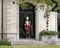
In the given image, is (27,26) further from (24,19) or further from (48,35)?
(48,35)

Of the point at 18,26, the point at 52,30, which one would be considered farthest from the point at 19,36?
the point at 52,30

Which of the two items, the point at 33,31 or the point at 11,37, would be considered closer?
the point at 11,37

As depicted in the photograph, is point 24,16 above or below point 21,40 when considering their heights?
above

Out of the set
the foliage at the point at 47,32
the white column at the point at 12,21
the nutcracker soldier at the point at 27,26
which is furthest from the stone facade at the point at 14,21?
the nutcracker soldier at the point at 27,26

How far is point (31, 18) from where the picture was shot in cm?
2936

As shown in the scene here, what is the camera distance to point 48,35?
2759 cm

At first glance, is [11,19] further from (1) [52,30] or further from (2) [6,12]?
(1) [52,30]

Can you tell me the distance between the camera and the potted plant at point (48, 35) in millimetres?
27594

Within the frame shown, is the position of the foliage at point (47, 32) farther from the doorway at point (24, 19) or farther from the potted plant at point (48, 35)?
the doorway at point (24, 19)

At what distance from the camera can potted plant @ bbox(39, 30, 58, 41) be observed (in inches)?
1086

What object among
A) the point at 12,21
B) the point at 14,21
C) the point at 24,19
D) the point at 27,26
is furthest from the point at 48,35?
the point at 12,21

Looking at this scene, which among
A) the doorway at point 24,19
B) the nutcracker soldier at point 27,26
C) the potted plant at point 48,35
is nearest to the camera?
the potted plant at point 48,35

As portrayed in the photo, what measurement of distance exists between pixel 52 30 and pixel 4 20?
4.34m

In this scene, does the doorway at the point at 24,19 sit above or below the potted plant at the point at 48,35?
above
